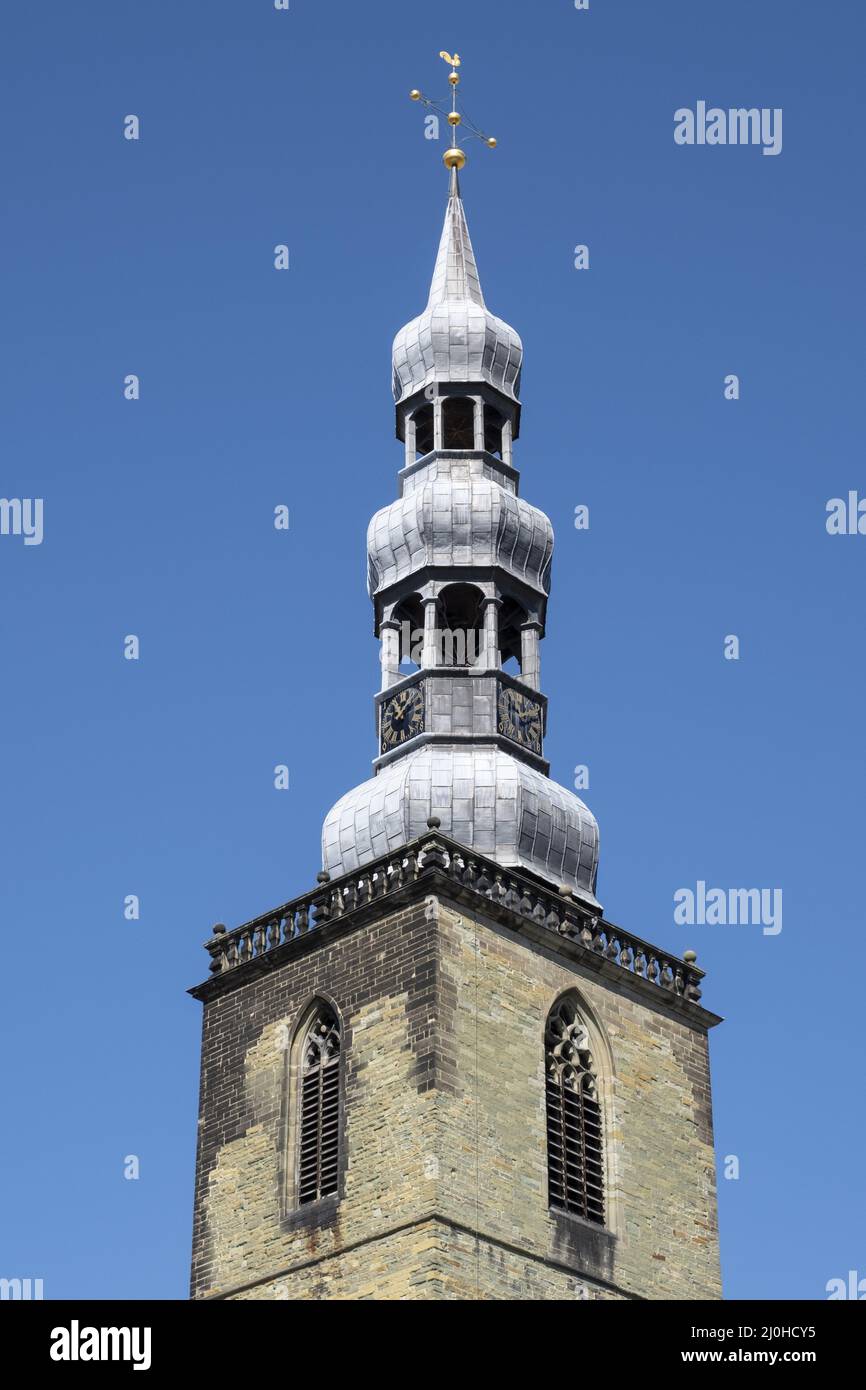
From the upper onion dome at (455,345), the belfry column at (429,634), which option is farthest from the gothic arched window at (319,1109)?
the upper onion dome at (455,345)

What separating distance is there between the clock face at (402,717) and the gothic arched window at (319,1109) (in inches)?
Result: 247

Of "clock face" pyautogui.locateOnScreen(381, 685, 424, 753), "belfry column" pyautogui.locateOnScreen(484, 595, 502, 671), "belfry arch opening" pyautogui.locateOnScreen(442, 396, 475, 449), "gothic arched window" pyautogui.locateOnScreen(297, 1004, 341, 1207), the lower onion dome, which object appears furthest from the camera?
"belfry arch opening" pyautogui.locateOnScreen(442, 396, 475, 449)

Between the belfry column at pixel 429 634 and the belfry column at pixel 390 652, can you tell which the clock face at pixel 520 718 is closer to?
the belfry column at pixel 429 634

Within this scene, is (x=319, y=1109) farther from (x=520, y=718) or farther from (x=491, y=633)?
(x=491, y=633)

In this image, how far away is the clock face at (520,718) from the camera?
47469 mm

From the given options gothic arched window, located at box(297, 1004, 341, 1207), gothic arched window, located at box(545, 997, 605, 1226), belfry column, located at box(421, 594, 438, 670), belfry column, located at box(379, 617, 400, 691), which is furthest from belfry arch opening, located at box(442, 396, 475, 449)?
gothic arched window, located at box(297, 1004, 341, 1207)

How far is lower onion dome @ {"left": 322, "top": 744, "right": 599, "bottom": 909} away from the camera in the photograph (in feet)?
149

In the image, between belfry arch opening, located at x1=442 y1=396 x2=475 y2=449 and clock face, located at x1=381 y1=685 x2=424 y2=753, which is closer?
clock face, located at x1=381 y1=685 x2=424 y2=753

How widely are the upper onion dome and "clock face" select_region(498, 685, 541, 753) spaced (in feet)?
24.1

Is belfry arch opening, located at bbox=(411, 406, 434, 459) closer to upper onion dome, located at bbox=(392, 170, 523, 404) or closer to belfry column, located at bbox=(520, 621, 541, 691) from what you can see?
upper onion dome, located at bbox=(392, 170, 523, 404)

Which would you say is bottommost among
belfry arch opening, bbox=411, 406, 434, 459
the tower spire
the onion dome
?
the onion dome
